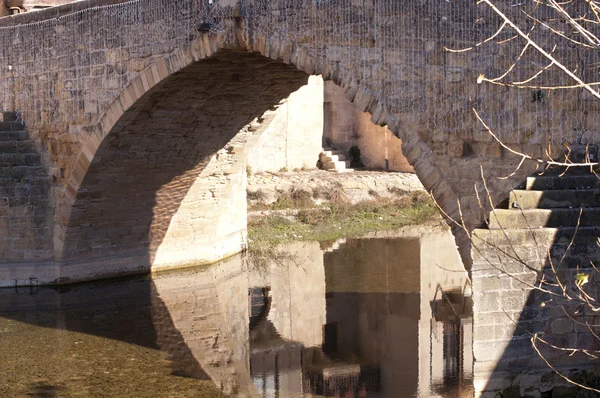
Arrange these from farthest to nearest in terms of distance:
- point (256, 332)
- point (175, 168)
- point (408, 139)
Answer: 1. point (175, 168)
2. point (256, 332)
3. point (408, 139)

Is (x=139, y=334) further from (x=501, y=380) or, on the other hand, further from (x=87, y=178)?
(x=501, y=380)

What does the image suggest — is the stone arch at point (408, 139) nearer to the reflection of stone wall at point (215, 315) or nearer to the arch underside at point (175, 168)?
the arch underside at point (175, 168)

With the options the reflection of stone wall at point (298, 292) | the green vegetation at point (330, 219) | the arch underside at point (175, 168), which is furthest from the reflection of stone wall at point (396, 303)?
the arch underside at point (175, 168)

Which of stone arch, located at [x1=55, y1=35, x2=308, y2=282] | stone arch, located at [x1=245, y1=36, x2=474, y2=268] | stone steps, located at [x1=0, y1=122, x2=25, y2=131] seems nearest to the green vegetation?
stone arch, located at [x1=55, y1=35, x2=308, y2=282]

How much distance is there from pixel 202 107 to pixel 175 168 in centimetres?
132

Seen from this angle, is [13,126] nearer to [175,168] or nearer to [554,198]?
[175,168]

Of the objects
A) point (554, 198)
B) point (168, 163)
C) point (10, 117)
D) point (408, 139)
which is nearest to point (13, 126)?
point (10, 117)

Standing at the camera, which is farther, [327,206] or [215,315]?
[327,206]

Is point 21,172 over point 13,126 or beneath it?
Result: beneath

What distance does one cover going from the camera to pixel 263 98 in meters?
10.8

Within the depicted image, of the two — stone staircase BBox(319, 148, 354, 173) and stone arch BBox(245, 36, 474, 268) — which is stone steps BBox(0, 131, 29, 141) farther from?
stone staircase BBox(319, 148, 354, 173)

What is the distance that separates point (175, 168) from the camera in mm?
11609

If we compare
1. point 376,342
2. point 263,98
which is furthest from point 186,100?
point 376,342

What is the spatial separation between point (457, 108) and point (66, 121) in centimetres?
530
